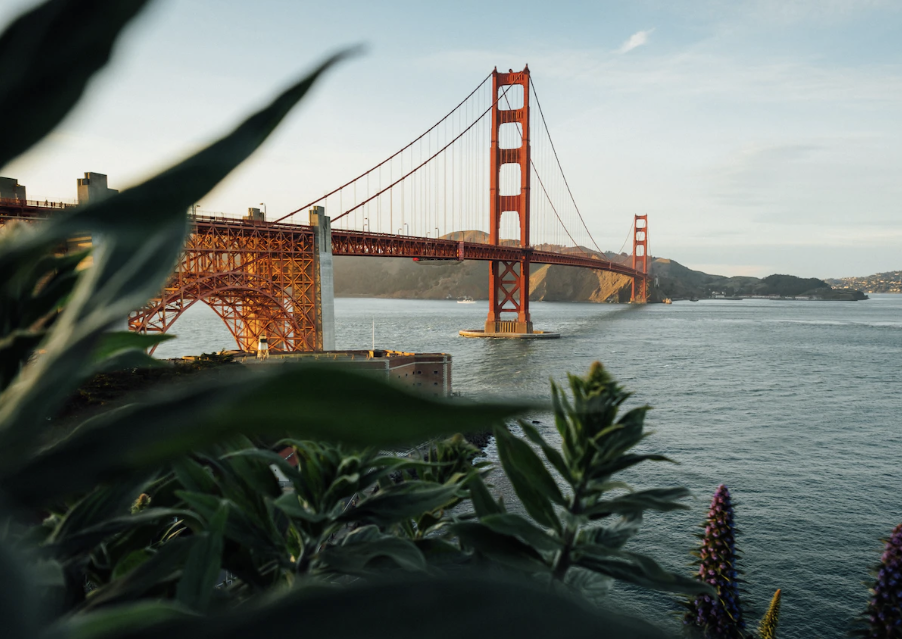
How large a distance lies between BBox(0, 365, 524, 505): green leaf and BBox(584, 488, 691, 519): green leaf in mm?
571

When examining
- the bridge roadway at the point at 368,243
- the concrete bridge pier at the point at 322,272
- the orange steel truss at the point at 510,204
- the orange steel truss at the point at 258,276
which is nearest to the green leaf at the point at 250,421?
the bridge roadway at the point at 368,243

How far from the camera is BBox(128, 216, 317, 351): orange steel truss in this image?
91.2 feet

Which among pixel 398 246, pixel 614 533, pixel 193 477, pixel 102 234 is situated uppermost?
pixel 398 246

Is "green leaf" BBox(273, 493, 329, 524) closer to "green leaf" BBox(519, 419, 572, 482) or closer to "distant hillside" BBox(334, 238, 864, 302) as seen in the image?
"green leaf" BBox(519, 419, 572, 482)

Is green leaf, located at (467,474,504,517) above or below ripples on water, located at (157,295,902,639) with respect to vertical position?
above

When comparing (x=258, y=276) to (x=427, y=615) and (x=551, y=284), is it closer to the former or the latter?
(x=427, y=615)

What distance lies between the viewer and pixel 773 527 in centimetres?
1859

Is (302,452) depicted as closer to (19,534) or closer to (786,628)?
(19,534)

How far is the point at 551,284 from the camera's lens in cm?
13988

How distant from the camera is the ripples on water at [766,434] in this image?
15.6m

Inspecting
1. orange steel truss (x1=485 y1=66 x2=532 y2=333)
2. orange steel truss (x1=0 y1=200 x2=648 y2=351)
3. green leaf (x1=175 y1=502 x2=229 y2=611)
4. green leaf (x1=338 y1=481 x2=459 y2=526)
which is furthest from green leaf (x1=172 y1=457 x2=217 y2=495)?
orange steel truss (x1=485 y1=66 x2=532 y2=333)

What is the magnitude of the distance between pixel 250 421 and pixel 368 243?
123ft

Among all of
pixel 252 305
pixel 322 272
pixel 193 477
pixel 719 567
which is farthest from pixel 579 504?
pixel 252 305

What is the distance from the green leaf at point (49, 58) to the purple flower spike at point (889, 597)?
2017 mm
